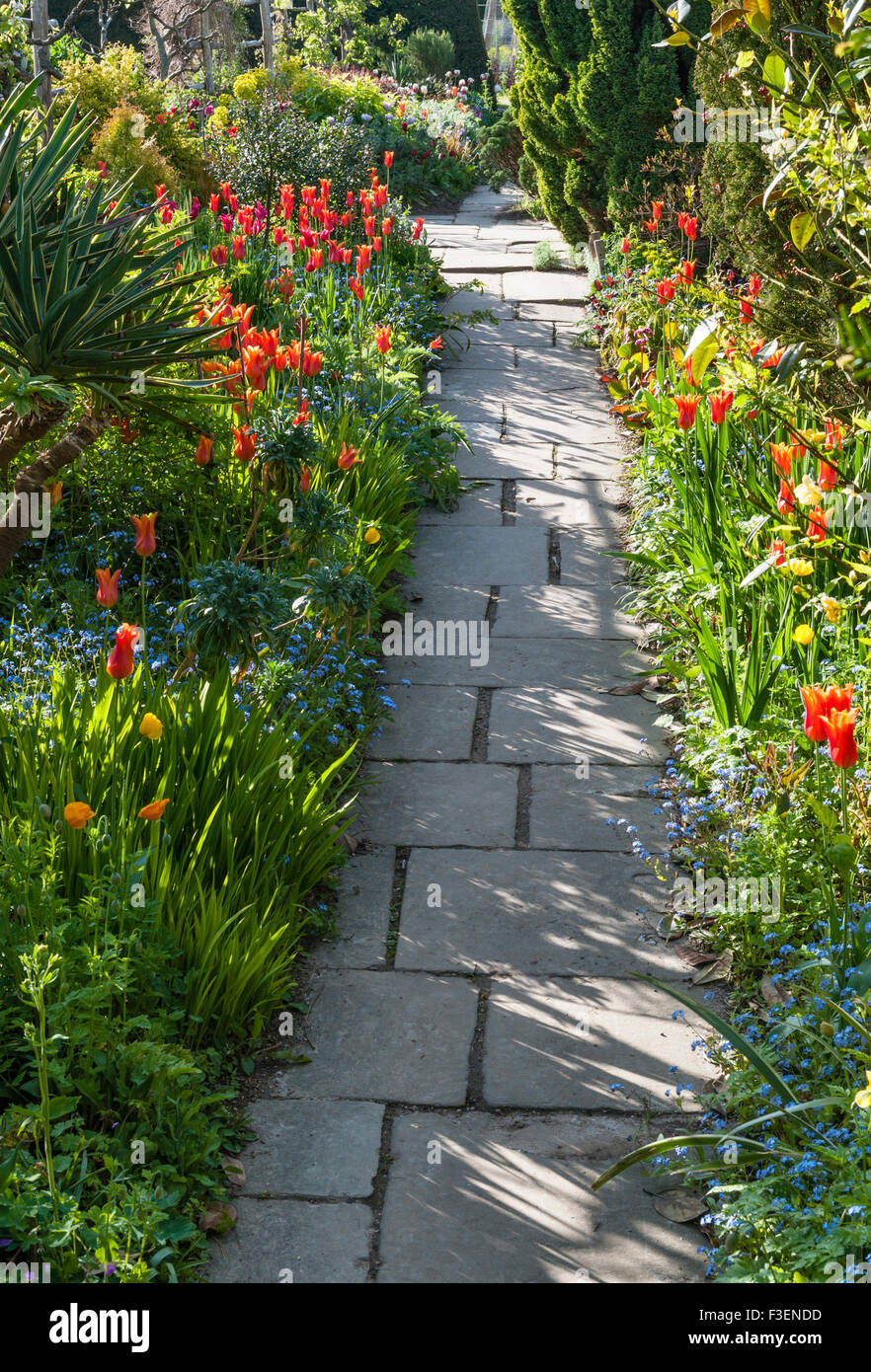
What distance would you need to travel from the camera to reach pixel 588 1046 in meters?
2.49

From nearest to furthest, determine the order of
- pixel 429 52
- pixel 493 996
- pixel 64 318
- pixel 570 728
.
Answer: pixel 493 996 < pixel 64 318 < pixel 570 728 < pixel 429 52

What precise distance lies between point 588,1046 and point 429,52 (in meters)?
22.2

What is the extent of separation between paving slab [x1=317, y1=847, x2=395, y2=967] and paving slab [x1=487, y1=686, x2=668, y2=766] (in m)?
0.61

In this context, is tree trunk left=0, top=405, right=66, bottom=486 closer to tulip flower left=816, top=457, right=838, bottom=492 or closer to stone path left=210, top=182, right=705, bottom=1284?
stone path left=210, top=182, right=705, bottom=1284

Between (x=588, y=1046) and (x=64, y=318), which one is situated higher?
(x=64, y=318)

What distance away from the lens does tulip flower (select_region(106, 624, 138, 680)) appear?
229cm

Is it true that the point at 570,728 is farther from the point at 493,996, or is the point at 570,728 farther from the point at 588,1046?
the point at 588,1046

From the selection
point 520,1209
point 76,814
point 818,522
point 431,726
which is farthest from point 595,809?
point 76,814

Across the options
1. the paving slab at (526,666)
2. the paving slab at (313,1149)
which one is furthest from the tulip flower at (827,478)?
the paving slab at (313,1149)

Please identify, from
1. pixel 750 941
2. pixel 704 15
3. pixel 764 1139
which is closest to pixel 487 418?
pixel 704 15

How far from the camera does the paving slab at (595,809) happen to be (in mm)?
3150

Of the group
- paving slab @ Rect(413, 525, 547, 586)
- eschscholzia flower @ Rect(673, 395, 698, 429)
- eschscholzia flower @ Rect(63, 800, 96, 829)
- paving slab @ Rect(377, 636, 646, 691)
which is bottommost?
paving slab @ Rect(377, 636, 646, 691)

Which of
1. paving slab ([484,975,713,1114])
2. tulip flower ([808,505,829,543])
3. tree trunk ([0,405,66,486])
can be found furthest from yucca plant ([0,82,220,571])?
paving slab ([484,975,713,1114])
